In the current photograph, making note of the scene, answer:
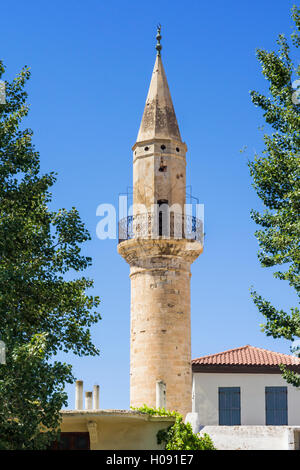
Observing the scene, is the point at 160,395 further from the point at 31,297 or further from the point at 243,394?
the point at 31,297

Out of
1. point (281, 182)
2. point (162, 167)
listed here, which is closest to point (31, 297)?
point (281, 182)

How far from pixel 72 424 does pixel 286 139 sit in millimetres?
12258

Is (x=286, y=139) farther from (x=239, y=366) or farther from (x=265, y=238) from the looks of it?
(x=239, y=366)

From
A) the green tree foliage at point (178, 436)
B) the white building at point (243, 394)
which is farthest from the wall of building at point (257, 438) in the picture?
the green tree foliage at point (178, 436)

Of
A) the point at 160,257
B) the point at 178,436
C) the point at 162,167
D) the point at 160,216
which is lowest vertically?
the point at 178,436

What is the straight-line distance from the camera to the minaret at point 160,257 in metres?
36.9

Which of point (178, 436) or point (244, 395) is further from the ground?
point (244, 395)

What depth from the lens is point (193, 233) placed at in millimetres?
39375

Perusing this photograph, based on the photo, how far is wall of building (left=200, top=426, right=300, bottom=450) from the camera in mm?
31594

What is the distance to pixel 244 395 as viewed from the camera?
3466 centimetres

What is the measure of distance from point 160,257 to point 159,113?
22.9 feet

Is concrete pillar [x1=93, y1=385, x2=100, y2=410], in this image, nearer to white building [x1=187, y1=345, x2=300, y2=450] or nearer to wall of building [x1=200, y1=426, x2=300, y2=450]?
white building [x1=187, y1=345, x2=300, y2=450]

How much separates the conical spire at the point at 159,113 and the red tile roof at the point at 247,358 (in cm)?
1030
